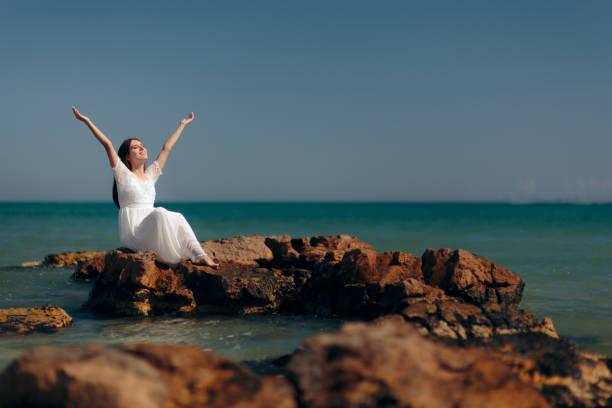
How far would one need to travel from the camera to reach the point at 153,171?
30.1 ft

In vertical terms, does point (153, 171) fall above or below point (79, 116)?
below

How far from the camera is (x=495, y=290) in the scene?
6.90m

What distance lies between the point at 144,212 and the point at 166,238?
873mm

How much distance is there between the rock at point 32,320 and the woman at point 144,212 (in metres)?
1.68

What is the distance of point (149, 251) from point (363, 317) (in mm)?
3476

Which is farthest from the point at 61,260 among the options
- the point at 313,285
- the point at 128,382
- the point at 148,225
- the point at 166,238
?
the point at 128,382

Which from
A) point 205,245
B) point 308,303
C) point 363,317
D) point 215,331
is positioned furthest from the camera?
A: point 205,245

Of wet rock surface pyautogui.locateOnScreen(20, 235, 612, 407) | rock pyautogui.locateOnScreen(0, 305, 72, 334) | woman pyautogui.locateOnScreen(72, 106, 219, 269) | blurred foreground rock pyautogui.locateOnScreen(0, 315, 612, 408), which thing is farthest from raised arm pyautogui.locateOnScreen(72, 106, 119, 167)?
blurred foreground rock pyautogui.locateOnScreen(0, 315, 612, 408)

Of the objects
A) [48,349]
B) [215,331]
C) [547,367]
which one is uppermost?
[48,349]

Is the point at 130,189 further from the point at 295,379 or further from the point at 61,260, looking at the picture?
the point at 61,260

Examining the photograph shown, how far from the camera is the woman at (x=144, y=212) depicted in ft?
26.9

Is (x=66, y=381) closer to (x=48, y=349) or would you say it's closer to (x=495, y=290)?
(x=48, y=349)

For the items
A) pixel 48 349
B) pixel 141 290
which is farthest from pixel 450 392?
pixel 141 290

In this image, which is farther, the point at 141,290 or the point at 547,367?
the point at 141,290
